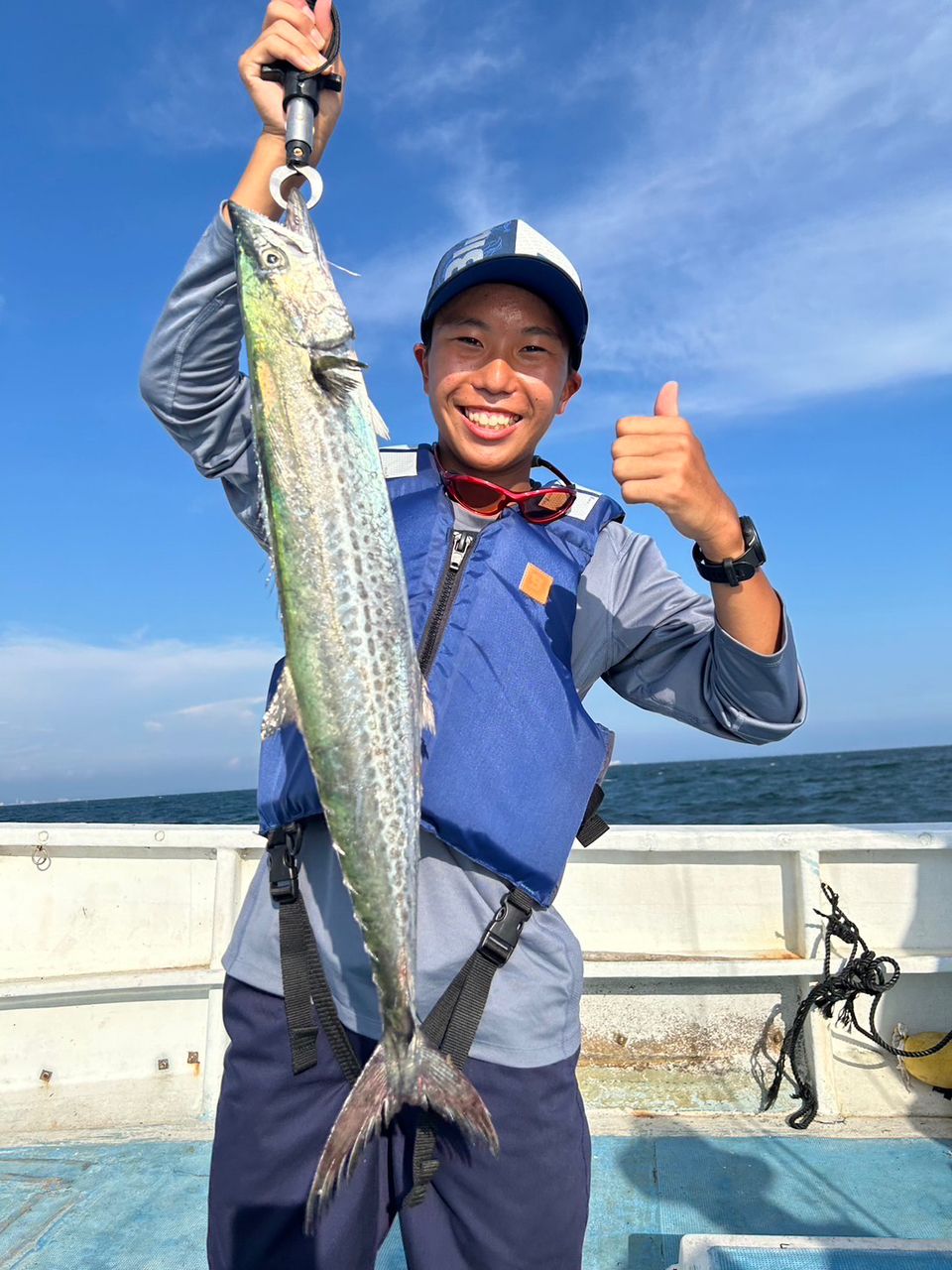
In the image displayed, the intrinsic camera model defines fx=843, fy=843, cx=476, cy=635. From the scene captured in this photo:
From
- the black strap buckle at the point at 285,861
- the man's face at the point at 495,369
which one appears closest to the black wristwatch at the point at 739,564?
the man's face at the point at 495,369

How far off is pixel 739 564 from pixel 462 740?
0.94 meters

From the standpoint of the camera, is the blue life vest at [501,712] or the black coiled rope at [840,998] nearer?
the blue life vest at [501,712]

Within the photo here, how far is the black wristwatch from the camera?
230 cm

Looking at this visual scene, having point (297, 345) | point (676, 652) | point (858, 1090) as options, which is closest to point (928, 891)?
point (858, 1090)

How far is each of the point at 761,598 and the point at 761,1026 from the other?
441 cm

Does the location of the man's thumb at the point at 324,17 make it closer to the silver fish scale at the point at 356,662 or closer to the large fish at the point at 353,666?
the large fish at the point at 353,666

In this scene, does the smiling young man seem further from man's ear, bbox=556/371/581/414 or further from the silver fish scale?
the silver fish scale

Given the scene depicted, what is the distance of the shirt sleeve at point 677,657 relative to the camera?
8.02ft

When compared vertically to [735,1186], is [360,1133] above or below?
above

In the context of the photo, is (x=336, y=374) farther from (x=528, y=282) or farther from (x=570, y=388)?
(x=570, y=388)

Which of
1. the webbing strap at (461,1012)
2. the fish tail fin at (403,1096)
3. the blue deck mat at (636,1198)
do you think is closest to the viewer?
the fish tail fin at (403,1096)

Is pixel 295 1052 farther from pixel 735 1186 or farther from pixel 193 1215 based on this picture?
pixel 735 1186

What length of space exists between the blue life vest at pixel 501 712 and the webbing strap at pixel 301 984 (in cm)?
21

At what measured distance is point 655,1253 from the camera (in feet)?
13.1
